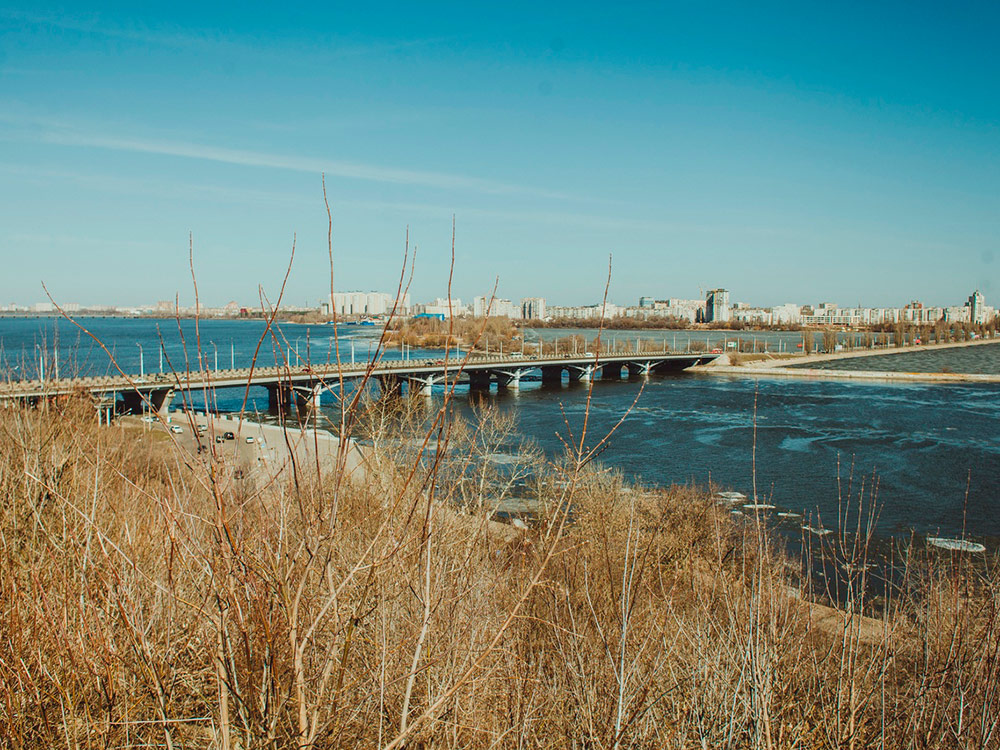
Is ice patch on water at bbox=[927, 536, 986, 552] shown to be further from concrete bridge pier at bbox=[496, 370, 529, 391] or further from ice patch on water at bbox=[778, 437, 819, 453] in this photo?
concrete bridge pier at bbox=[496, 370, 529, 391]

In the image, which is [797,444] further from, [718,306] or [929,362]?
[718,306]

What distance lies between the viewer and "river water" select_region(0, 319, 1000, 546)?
21.0m

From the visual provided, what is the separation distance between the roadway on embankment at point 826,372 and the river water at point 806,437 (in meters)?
4.40

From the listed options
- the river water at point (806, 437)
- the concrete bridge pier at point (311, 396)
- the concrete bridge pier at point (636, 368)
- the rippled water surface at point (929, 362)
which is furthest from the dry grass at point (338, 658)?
the rippled water surface at point (929, 362)

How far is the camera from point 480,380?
60250 millimetres

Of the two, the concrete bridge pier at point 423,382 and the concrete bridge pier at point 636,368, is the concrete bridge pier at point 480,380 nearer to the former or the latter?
the concrete bridge pier at point 423,382

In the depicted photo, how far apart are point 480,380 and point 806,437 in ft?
104

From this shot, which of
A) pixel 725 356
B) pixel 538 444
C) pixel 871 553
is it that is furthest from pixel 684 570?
pixel 725 356

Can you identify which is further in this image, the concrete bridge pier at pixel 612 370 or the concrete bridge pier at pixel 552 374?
the concrete bridge pier at pixel 612 370

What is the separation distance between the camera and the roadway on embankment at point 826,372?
64.4 m

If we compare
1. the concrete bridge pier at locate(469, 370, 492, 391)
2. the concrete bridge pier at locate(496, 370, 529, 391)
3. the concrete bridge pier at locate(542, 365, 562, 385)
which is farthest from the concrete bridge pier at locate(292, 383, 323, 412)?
the concrete bridge pier at locate(542, 365, 562, 385)

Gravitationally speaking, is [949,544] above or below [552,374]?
below

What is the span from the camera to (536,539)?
1465 centimetres

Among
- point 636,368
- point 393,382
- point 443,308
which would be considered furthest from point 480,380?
point 443,308
